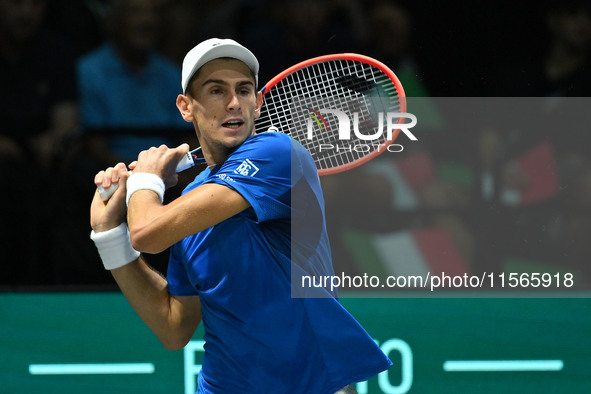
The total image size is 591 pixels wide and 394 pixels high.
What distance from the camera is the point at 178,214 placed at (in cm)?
229

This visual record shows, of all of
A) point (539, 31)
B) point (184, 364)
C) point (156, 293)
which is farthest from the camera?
point (539, 31)

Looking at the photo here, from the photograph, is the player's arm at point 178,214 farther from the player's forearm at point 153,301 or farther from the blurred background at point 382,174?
the blurred background at point 382,174

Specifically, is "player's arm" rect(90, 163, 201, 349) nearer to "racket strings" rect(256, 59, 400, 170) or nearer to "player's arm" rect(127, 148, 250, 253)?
"player's arm" rect(127, 148, 250, 253)

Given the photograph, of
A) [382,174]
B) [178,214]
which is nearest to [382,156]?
[382,174]

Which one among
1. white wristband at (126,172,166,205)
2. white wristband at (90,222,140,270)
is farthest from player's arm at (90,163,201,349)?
white wristband at (126,172,166,205)

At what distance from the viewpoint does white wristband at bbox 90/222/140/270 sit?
8.39 ft

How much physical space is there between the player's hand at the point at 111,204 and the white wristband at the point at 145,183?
10 centimetres

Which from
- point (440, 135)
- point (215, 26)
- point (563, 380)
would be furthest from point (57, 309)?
point (563, 380)

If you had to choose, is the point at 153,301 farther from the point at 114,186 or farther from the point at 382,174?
the point at 382,174

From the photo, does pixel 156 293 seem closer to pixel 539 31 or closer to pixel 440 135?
pixel 440 135

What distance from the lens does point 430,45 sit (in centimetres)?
426

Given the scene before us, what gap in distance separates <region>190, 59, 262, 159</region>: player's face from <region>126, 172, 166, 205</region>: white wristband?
0.19 metres

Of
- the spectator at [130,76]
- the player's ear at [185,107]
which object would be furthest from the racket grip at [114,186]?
the spectator at [130,76]

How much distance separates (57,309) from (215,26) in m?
1.47
